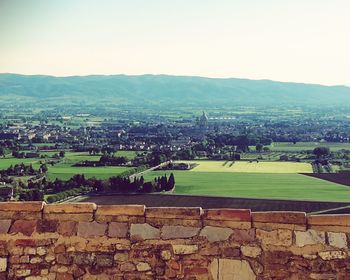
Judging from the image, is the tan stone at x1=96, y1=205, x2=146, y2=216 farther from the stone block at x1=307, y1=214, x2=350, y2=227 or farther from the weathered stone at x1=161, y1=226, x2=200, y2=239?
the stone block at x1=307, y1=214, x2=350, y2=227

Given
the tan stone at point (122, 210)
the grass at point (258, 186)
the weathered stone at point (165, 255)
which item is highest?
the tan stone at point (122, 210)

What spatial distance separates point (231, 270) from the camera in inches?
228

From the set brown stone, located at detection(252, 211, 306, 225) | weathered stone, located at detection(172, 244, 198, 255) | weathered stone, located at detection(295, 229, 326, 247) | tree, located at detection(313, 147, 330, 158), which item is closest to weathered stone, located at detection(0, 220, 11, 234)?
weathered stone, located at detection(172, 244, 198, 255)

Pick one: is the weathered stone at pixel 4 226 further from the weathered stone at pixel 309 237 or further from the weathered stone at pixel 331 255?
the weathered stone at pixel 331 255

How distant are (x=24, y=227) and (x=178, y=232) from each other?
165 cm

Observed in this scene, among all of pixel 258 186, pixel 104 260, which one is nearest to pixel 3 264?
pixel 104 260

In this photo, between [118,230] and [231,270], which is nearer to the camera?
[231,270]

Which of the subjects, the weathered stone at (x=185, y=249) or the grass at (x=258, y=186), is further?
the grass at (x=258, y=186)

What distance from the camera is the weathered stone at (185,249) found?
19.3 ft

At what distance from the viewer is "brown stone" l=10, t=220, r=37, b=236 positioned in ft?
20.0

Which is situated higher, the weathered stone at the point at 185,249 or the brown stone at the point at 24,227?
the brown stone at the point at 24,227

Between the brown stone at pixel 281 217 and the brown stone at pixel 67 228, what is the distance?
1902 millimetres

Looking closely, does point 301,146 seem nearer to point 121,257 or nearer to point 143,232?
point 143,232

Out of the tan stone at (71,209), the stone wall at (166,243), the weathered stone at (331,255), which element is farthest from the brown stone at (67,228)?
the weathered stone at (331,255)
